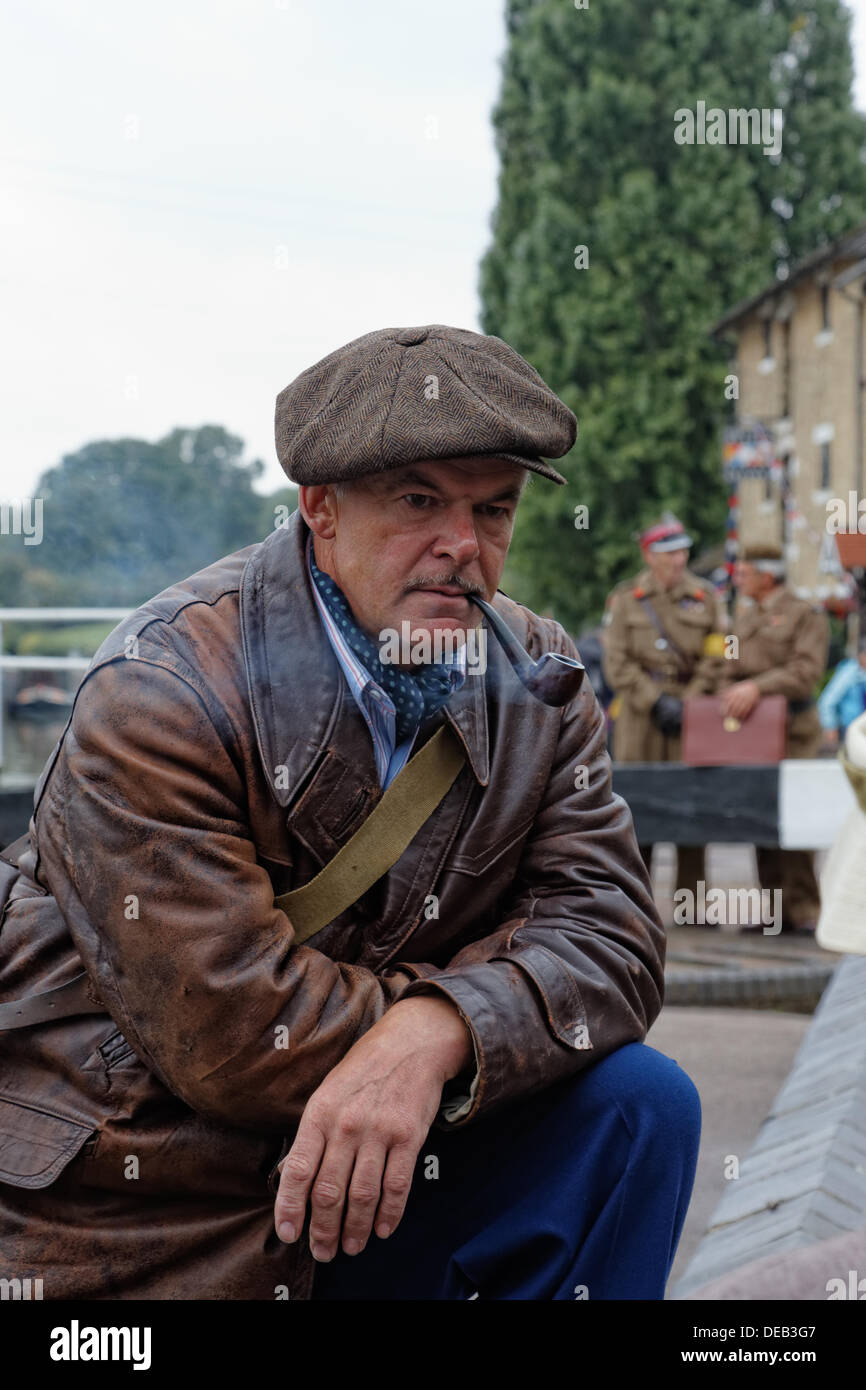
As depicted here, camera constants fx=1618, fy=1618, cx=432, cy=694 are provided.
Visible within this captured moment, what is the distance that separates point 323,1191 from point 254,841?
45cm

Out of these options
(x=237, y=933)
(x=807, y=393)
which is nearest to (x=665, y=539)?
(x=237, y=933)

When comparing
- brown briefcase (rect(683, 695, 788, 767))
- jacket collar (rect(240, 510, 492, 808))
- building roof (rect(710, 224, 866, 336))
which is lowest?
brown briefcase (rect(683, 695, 788, 767))

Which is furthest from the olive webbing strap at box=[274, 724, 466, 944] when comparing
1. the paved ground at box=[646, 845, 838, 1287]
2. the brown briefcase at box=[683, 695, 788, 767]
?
the brown briefcase at box=[683, 695, 788, 767]

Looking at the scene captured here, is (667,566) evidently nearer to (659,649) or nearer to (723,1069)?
(659,649)

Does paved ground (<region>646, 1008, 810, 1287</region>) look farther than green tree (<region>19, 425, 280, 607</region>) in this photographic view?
Yes

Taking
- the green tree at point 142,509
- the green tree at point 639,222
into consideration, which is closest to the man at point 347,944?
the green tree at point 142,509

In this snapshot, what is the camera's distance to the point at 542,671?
7.45 feet

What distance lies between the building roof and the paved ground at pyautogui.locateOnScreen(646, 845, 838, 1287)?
17.6 meters

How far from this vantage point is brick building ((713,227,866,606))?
25047 mm

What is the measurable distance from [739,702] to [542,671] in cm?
634

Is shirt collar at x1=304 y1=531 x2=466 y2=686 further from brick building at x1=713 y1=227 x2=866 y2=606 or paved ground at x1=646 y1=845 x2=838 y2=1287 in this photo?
brick building at x1=713 y1=227 x2=866 y2=606

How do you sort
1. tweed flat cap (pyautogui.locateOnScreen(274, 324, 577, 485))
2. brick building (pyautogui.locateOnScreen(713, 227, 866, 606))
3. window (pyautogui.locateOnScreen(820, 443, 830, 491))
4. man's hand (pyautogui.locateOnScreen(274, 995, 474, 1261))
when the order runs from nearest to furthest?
man's hand (pyautogui.locateOnScreen(274, 995, 474, 1261)) < tweed flat cap (pyautogui.locateOnScreen(274, 324, 577, 485)) < brick building (pyautogui.locateOnScreen(713, 227, 866, 606)) < window (pyautogui.locateOnScreen(820, 443, 830, 491))

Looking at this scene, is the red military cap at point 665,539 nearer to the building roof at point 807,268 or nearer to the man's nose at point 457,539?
the man's nose at point 457,539
